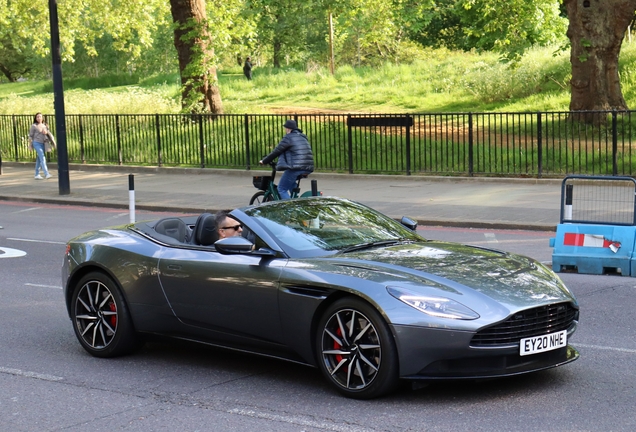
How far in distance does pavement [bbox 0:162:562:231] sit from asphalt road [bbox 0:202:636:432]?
760cm

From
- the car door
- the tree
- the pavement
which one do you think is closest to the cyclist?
the pavement

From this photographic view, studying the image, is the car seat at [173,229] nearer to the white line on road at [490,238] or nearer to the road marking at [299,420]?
the road marking at [299,420]

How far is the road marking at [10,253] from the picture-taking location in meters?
13.9

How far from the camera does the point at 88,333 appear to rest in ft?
25.4

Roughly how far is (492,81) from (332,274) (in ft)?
99.3

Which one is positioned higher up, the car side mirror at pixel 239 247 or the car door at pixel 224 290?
the car side mirror at pixel 239 247

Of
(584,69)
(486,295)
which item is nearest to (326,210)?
Answer: (486,295)

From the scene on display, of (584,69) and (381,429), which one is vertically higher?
(584,69)

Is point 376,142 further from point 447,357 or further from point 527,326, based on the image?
point 447,357

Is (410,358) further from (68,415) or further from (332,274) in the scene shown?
(68,415)

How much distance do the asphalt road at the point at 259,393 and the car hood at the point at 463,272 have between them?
2.14ft

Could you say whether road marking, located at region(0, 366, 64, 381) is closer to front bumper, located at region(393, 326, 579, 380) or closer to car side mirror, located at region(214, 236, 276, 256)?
car side mirror, located at region(214, 236, 276, 256)

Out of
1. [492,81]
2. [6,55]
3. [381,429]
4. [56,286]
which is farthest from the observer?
[6,55]

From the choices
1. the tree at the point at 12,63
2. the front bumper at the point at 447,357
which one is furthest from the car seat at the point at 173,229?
the tree at the point at 12,63
